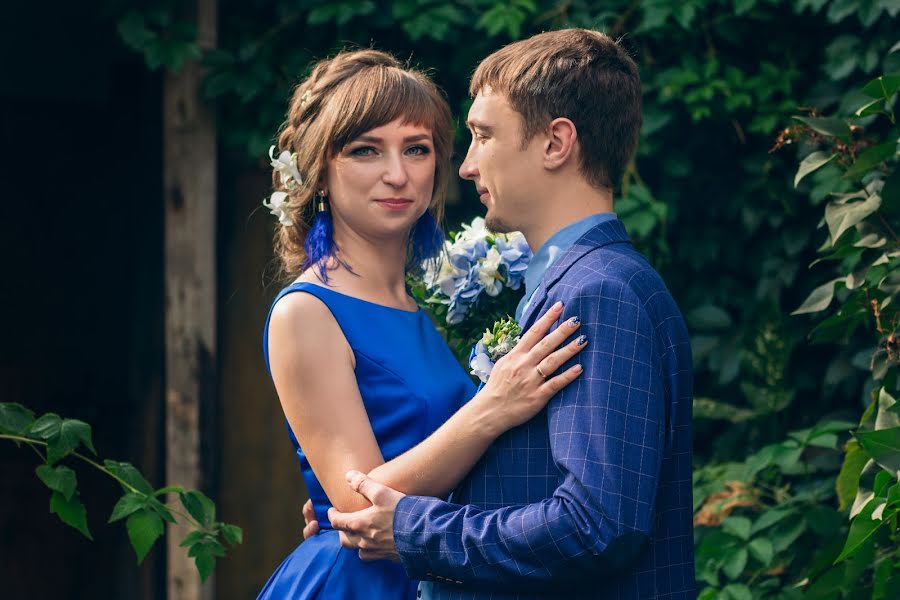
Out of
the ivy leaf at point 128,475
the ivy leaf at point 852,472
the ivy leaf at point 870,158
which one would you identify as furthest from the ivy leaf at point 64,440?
the ivy leaf at point 870,158

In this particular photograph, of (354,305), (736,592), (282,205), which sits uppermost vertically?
(282,205)

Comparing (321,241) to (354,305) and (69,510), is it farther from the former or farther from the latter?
(69,510)

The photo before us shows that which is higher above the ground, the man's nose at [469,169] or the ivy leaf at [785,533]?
the man's nose at [469,169]

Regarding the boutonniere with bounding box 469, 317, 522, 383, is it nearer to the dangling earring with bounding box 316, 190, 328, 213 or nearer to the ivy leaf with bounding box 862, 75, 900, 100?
the dangling earring with bounding box 316, 190, 328, 213

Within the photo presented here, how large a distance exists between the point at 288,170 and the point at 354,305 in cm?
32

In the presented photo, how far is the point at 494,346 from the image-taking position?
1.87 metres

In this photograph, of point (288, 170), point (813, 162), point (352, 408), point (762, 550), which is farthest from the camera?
point (762, 550)

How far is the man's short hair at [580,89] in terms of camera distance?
71.2 inches

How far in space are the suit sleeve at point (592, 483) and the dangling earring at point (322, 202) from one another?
758 mm

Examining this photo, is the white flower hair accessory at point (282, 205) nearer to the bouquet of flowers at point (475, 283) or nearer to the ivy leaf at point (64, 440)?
the bouquet of flowers at point (475, 283)

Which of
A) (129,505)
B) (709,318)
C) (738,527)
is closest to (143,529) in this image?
(129,505)

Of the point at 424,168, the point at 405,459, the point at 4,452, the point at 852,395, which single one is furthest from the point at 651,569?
the point at 4,452

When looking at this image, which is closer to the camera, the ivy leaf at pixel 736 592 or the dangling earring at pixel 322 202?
the dangling earring at pixel 322 202

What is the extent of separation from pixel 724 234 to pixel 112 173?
2.45 m
